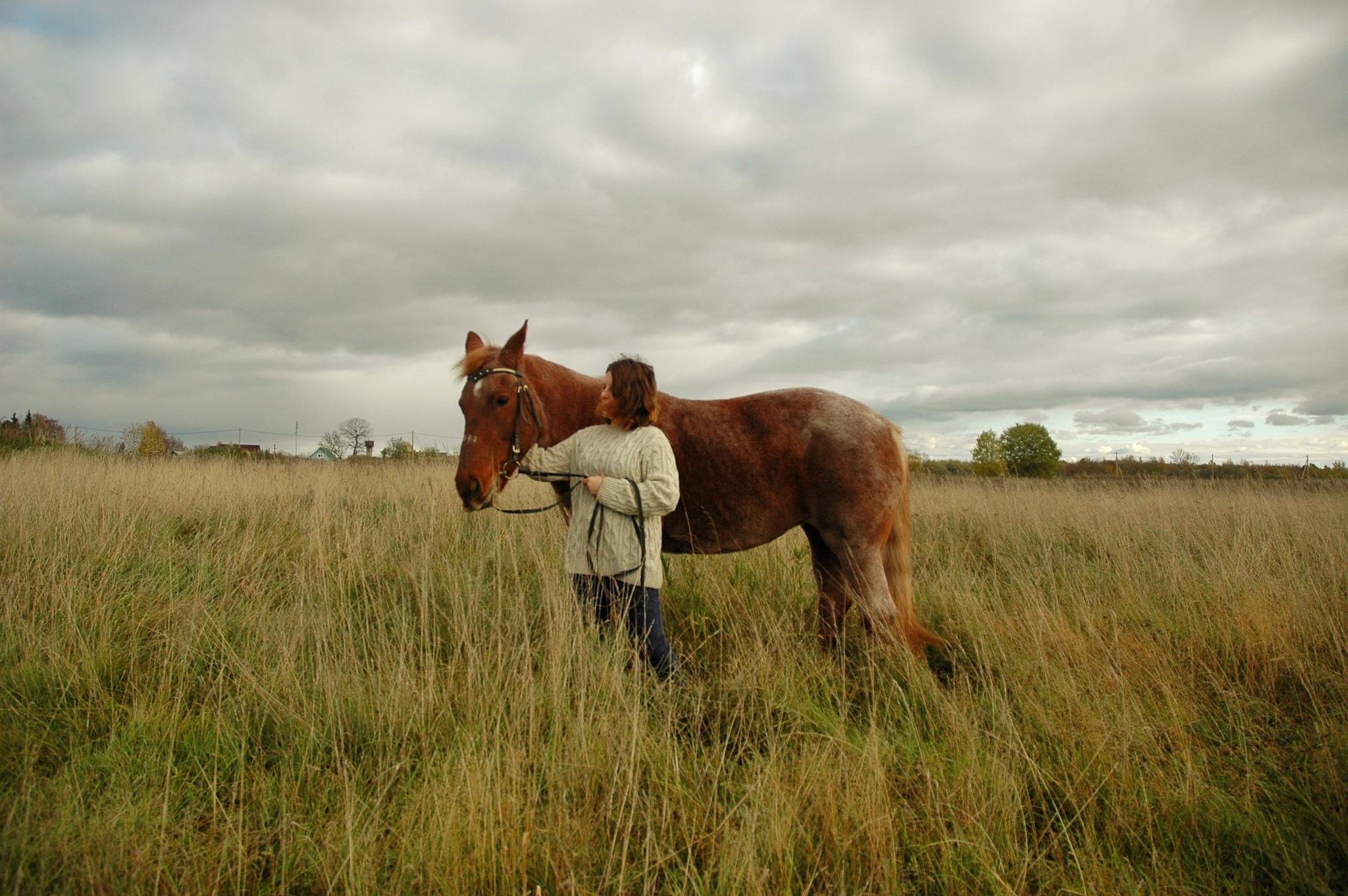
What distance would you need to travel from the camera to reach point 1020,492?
12.6m

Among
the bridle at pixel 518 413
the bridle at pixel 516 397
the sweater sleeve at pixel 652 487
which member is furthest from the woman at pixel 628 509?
the bridle at pixel 516 397

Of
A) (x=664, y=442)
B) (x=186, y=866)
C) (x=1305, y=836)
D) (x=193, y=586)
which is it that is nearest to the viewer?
(x=186, y=866)

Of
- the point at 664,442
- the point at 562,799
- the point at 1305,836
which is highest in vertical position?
the point at 664,442

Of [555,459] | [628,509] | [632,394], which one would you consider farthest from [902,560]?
[555,459]

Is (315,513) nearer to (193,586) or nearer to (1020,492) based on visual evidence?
(193,586)

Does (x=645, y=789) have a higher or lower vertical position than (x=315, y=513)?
lower

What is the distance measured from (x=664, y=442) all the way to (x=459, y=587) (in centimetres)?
248

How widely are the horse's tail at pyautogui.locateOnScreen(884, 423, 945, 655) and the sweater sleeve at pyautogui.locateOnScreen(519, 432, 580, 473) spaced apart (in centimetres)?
203

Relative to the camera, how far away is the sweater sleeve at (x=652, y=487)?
3.30m

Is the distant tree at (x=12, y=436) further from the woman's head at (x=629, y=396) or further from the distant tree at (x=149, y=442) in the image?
the woman's head at (x=629, y=396)

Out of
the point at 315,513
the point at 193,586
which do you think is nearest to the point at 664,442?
the point at 193,586

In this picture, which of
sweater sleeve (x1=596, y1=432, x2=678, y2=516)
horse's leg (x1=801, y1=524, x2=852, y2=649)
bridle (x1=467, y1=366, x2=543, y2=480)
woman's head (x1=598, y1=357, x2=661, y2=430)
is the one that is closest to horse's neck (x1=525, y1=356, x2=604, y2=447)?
bridle (x1=467, y1=366, x2=543, y2=480)

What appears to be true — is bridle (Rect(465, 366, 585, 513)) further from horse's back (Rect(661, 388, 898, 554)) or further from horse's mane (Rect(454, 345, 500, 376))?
horse's back (Rect(661, 388, 898, 554))

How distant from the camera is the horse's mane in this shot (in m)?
3.80
